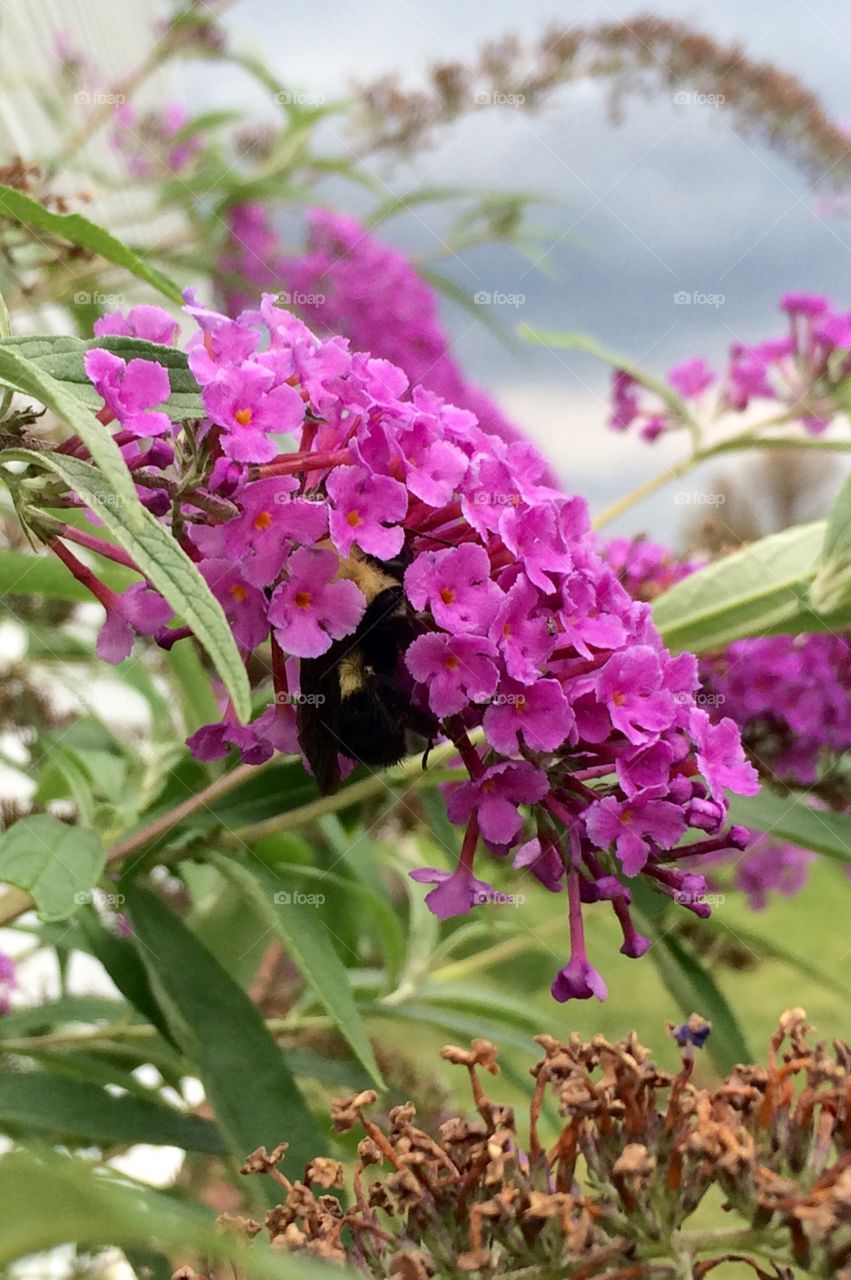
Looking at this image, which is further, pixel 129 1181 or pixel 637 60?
pixel 637 60

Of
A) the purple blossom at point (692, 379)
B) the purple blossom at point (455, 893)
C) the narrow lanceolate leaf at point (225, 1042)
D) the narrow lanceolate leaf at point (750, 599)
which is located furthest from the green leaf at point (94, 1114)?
the purple blossom at point (692, 379)

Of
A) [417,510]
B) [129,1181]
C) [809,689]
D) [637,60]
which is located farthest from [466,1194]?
[637,60]

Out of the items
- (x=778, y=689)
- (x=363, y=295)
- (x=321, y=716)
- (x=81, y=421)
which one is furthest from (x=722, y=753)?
(x=363, y=295)

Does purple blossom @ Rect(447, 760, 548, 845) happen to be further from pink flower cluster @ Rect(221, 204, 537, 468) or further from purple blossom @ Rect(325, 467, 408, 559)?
pink flower cluster @ Rect(221, 204, 537, 468)

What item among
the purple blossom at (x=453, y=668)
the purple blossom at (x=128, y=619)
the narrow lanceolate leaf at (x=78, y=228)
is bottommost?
the purple blossom at (x=453, y=668)

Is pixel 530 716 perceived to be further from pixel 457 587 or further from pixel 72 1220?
pixel 72 1220

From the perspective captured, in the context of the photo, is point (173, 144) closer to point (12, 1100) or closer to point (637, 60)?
point (637, 60)

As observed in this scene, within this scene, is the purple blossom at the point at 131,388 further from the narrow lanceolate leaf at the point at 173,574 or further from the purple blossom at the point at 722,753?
the purple blossom at the point at 722,753
